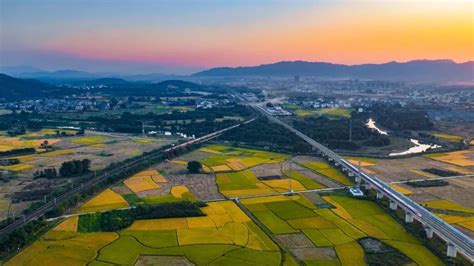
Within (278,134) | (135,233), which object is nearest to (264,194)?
(135,233)

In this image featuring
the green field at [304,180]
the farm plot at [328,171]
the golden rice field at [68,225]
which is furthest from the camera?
the farm plot at [328,171]

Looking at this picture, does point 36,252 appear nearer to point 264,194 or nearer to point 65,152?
point 264,194

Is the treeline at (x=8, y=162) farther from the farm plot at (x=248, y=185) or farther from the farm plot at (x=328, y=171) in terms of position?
the farm plot at (x=328, y=171)

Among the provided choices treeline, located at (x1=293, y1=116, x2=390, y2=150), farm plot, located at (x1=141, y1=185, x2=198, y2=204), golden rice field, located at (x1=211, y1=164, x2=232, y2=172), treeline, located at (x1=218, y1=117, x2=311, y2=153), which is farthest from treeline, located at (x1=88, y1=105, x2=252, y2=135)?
farm plot, located at (x1=141, y1=185, x2=198, y2=204)

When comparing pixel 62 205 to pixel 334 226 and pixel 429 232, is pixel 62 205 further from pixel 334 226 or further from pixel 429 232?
pixel 429 232

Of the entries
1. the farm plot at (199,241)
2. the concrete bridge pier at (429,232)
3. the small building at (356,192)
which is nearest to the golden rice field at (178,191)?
the farm plot at (199,241)

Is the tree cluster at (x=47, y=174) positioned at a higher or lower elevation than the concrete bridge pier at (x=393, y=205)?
higher

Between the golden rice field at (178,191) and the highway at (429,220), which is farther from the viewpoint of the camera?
the golden rice field at (178,191)

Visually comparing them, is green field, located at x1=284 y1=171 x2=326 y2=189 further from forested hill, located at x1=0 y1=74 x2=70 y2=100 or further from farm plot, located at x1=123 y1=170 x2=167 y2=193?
forested hill, located at x1=0 y1=74 x2=70 y2=100
